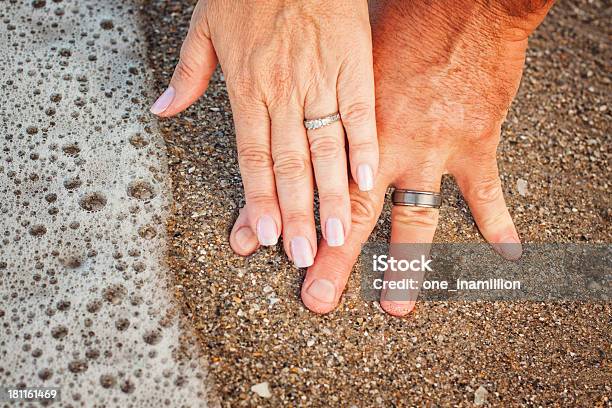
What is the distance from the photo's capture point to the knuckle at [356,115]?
58.9 inches

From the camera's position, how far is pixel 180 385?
138 centimetres

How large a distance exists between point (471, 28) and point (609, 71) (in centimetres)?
88

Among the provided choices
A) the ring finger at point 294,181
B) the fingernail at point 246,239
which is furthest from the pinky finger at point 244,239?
the ring finger at point 294,181

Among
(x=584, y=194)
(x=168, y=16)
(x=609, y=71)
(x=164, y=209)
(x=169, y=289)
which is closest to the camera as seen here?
(x=169, y=289)

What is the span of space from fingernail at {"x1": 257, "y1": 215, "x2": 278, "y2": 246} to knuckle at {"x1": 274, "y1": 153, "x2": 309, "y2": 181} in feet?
0.35

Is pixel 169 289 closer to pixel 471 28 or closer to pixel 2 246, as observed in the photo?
pixel 2 246

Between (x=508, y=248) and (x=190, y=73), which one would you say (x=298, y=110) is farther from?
(x=508, y=248)

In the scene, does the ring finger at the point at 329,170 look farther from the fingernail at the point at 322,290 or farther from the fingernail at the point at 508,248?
the fingernail at the point at 508,248

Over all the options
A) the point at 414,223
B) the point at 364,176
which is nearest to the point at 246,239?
the point at 364,176

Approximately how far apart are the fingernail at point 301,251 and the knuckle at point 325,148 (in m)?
0.20

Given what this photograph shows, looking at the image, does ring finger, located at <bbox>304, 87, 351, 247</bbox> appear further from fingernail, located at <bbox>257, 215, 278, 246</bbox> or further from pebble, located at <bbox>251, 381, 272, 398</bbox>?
pebble, located at <bbox>251, 381, 272, 398</bbox>

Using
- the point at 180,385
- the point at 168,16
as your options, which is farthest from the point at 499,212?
the point at 168,16

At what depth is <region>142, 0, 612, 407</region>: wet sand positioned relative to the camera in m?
1.43

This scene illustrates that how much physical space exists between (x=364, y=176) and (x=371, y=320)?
14.0 inches
